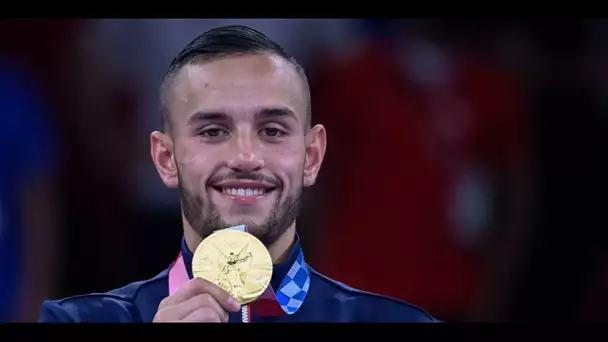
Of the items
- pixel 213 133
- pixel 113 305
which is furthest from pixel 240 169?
pixel 113 305

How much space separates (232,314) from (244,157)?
0.58m

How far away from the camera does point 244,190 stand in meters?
3.62

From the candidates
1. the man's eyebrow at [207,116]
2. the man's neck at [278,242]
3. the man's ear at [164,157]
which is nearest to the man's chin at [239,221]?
the man's neck at [278,242]

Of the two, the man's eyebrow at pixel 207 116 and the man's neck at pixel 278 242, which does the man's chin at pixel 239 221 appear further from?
the man's eyebrow at pixel 207 116

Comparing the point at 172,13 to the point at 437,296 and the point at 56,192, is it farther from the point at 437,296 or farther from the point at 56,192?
the point at 437,296

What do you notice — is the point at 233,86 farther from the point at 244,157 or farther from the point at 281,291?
the point at 281,291

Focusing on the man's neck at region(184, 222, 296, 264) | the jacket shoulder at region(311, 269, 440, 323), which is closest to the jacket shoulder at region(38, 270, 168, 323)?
the man's neck at region(184, 222, 296, 264)

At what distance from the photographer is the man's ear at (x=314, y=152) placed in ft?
12.2

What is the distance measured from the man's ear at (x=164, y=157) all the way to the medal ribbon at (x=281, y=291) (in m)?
0.32

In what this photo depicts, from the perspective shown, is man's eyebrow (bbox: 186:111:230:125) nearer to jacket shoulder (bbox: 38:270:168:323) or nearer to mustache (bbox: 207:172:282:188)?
mustache (bbox: 207:172:282:188)

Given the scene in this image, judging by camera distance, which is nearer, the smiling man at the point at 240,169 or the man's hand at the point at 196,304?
the man's hand at the point at 196,304

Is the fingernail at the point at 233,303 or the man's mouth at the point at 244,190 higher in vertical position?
the man's mouth at the point at 244,190

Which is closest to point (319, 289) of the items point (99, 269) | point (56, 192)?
point (99, 269)

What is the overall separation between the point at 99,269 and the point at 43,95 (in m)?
0.71
